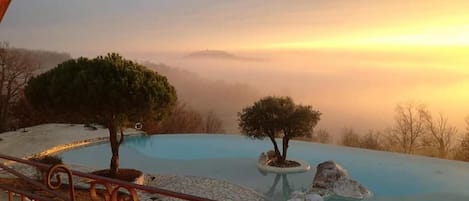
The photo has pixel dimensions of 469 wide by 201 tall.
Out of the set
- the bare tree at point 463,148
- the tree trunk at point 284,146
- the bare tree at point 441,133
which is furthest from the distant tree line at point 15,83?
the bare tree at point 463,148

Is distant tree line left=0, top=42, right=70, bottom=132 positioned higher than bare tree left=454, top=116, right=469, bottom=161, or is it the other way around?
distant tree line left=0, top=42, right=70, bottom=132

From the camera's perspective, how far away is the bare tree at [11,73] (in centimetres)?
1725

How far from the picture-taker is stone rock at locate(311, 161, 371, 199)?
28.9 feet

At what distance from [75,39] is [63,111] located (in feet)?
23.9

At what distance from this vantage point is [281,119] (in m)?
10.6

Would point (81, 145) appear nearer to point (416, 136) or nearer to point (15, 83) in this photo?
point (15, 83)

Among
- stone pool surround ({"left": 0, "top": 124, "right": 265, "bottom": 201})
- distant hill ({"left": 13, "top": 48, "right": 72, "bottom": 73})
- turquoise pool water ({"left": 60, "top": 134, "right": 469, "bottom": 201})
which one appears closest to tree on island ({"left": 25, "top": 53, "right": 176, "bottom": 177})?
stone pool surround ({"left": 0, "top": 124, "right": 265, "bottom": 201})

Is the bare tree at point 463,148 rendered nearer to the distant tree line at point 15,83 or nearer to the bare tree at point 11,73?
the distant tree line at point 15,83

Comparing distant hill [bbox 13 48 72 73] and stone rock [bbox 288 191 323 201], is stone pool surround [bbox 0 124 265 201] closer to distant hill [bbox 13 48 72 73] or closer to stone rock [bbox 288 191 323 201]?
stone rock [bbox 288 191 323 201]

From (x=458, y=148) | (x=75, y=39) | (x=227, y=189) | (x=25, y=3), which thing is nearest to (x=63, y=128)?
Answer: (x=75, y=39)

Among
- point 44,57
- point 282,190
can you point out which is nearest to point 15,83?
point 44,57

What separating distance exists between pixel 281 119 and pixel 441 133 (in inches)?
384

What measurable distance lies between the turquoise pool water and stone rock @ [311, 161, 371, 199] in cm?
28

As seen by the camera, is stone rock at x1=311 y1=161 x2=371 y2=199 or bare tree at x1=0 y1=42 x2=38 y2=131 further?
bare tree at x1=0 y1=42 x2=38 y2=131
